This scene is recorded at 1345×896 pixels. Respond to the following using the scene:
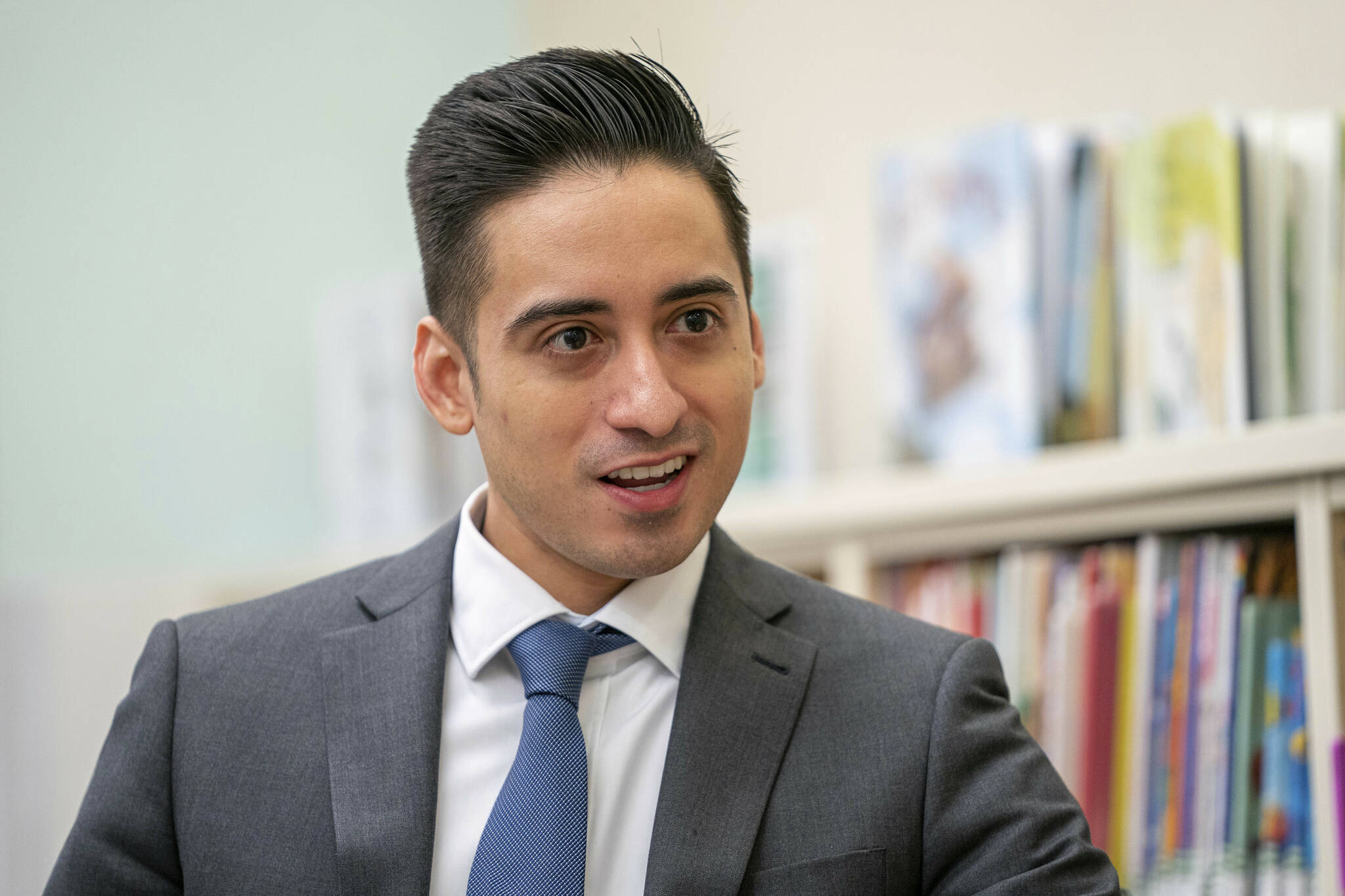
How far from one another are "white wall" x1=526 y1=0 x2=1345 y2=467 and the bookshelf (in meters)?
0.35

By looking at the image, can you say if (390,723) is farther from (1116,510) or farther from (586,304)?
(1116,510)

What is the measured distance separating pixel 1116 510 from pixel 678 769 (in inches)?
25.8

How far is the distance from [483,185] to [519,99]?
0.09 m

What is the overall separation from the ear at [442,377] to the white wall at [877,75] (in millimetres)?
768

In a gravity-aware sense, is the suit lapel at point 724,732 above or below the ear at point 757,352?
below

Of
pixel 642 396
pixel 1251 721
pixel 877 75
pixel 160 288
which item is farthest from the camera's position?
pixel 160 288

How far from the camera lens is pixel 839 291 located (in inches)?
76.1

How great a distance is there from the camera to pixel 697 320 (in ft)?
3.34

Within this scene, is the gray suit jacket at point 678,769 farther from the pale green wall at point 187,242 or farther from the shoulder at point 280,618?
the pale green wall at point 187,242

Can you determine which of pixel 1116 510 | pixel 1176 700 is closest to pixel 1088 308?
pixel 1116 510

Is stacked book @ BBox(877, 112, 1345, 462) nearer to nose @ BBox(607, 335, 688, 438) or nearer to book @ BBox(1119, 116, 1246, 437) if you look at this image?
book @ BBox(1119, 116, 1246, 437)

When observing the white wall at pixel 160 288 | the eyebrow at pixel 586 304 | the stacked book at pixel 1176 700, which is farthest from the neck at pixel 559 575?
the white wall at pixel 160 288

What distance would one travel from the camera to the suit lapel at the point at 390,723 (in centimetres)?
96

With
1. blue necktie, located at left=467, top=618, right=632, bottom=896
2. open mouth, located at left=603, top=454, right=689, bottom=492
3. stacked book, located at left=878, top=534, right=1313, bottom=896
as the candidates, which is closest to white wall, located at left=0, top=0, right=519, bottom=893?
blue necktie, located at left=467, top=618, right=632, bottom=896
